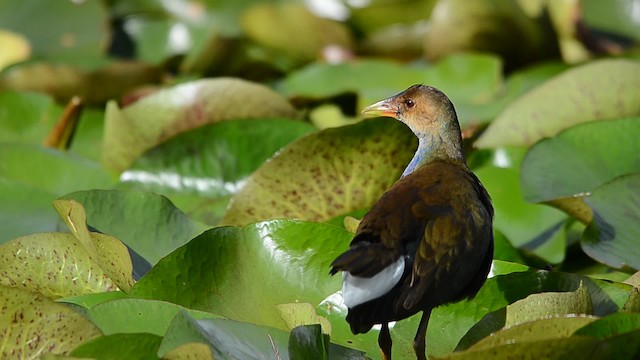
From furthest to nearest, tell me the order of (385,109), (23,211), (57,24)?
(57,24), (23,211), (385,109)

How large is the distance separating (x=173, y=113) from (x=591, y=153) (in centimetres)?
110

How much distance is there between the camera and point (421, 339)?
1966 mm

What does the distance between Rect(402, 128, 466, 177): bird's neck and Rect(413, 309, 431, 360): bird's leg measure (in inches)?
19.8

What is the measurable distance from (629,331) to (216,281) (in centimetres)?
76

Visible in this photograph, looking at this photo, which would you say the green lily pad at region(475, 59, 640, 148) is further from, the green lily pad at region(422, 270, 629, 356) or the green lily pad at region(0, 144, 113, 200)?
the green lily pad at region(0, 144, 113, 200)

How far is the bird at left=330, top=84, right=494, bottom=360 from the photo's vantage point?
180cm

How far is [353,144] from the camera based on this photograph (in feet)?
8.11

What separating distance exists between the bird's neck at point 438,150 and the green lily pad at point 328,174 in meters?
0.07

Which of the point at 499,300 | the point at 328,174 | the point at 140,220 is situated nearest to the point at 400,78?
the point at 328,174

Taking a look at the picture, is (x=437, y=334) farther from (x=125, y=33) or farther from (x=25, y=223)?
(x=125, y=33)

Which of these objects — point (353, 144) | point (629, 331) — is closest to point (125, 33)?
point (353, 144)

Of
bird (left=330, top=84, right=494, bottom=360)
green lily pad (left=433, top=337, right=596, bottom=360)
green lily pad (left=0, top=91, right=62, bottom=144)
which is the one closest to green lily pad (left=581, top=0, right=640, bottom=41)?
green lily pad (left=0, top=91, right=62, bottom=144)

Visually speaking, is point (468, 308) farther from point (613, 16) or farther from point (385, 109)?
point (613, 16)

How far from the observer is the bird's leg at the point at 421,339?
6.40ft
